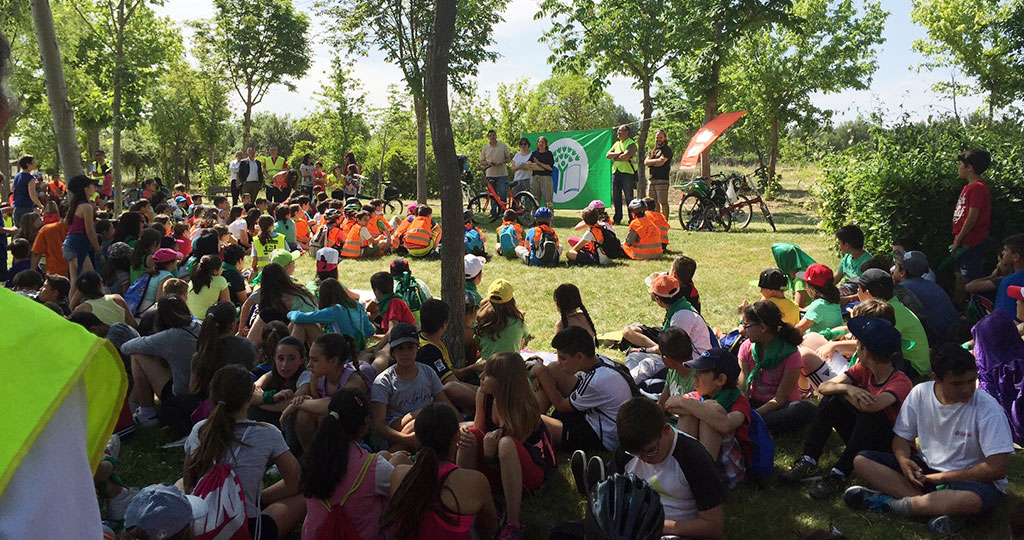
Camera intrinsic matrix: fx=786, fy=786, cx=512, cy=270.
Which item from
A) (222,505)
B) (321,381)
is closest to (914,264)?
(321,381)

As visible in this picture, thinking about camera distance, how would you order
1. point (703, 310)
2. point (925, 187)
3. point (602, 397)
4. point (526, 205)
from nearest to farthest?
1. point (602, 397)
2. point (925, 187)
3. point (703, 310)
4. point (526, 205)

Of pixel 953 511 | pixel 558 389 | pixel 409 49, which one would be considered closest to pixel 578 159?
pixel 409 49

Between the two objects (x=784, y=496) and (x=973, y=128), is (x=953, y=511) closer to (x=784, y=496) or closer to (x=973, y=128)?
(x=784, y=496)

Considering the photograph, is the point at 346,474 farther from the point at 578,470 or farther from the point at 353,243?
the point at 353,243

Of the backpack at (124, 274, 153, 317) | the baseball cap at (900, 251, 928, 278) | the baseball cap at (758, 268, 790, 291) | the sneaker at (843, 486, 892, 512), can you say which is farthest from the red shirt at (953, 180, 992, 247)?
the backpack at (124, 274, 153, 317)

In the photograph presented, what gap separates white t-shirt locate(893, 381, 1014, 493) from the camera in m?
4.10

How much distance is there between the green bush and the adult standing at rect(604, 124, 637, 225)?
21.4 feet

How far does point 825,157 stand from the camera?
416 inches

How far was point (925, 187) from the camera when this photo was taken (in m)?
8.65

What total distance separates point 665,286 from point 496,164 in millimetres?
10290

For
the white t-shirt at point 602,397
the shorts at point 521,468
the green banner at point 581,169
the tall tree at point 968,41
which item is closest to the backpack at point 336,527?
the shorts at point 521,468

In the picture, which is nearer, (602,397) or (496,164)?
(602,397)

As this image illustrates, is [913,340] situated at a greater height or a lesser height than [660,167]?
lesser

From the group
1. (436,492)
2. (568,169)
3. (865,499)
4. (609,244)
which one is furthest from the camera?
(568,169)
